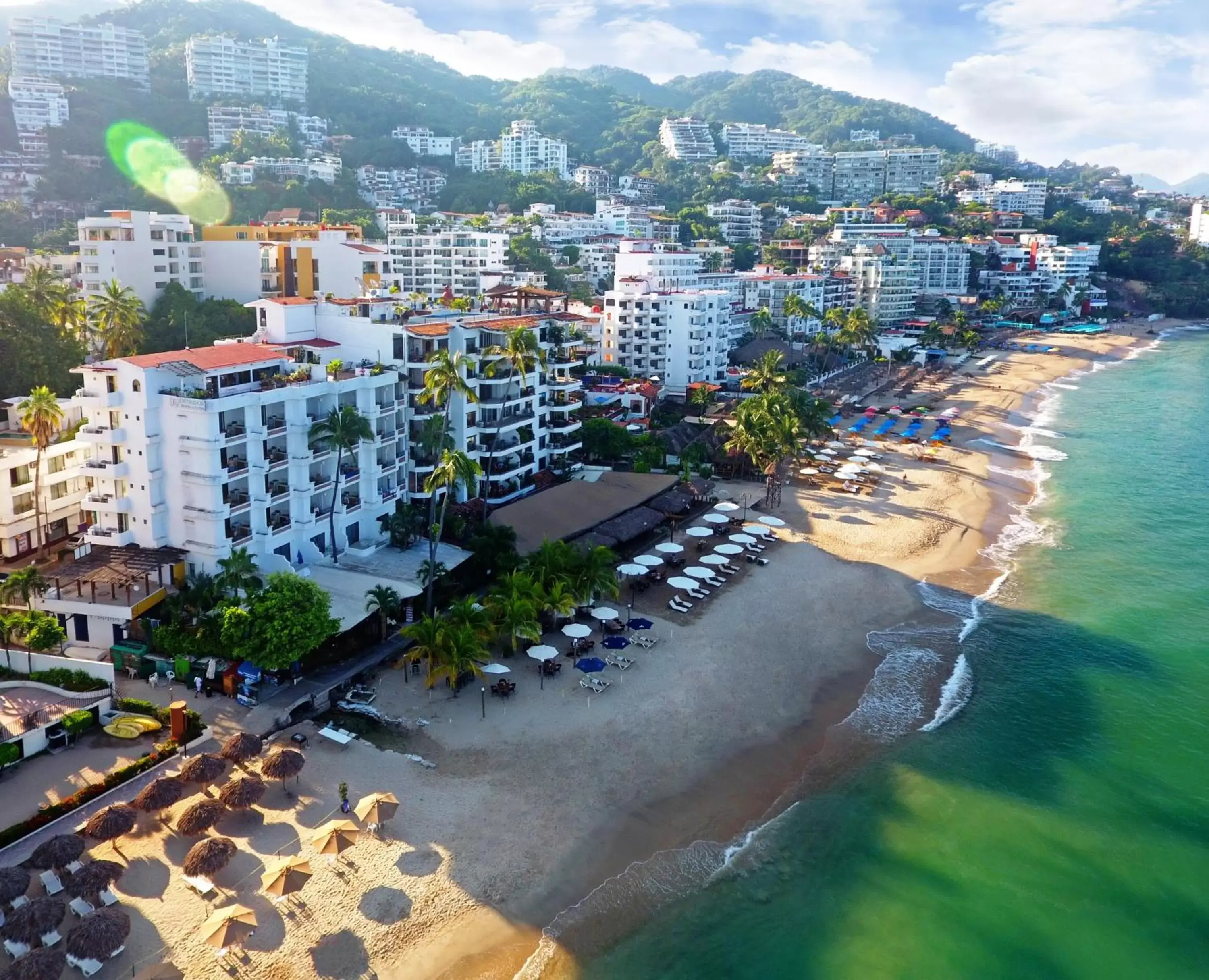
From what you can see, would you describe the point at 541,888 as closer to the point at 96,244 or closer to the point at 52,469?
the point at 52,469

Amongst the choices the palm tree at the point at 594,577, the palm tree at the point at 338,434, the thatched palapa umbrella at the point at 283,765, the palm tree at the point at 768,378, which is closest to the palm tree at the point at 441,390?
the palm tree at the point at 338,434

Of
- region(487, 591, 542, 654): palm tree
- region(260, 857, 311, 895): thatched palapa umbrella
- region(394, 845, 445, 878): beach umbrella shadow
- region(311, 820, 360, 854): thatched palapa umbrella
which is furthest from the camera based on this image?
region(487, 591, 542, 654): palm tree

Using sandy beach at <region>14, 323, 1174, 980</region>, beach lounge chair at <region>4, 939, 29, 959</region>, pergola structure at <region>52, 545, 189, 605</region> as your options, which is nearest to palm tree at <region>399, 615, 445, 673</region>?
sandy beach at <region>14, 323, 1174, 980</region>

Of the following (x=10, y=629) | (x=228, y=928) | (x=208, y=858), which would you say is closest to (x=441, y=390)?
(x=10, y=629)

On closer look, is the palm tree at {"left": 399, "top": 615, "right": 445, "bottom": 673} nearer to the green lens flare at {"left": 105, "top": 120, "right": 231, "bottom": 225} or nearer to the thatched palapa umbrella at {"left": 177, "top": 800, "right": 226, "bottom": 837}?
the thatched palapa umbrella at {"left": 177, "top": 800, "right": 226, "bottom": 837}

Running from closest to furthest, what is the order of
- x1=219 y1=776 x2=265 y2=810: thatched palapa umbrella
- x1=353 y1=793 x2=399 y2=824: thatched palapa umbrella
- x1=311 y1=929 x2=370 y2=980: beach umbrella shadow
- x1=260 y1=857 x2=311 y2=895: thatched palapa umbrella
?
x1=311 y1=929 x2=370 y2=980: beach umbrella shadow
x1=260 y1=857 x2=311 y2=895: thatched palapa umbrella
x1=219 y1=776 x2=265 y2=810: thatched palapa umbrella
x1=353 y1=793 x2=399 y2=824: thatched palapa umbrella

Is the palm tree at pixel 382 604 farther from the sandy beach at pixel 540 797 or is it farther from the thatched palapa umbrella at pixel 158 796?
the thatched palapa umbrella at pixel 158 796

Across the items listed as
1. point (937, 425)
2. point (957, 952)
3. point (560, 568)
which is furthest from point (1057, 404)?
point (957, 952)
